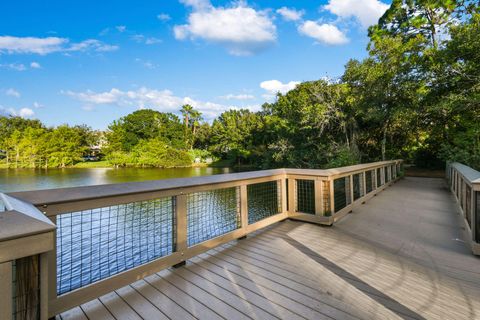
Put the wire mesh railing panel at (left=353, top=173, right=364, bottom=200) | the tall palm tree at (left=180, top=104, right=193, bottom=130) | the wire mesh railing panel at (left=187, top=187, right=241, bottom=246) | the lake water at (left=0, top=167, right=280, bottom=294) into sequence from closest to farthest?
the lake water at (left=0, top=167, right=280, bottom=294) → the wire mesh railing panel at (left=187, top=187, right=241, bottom=246) → the wire mesh railing panel at (left=353, top=173, right=364, bottom=200) → the tall palm tree at (left=180, top=104, right=193, bottom=130)

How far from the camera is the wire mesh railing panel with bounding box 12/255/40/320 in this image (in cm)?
92

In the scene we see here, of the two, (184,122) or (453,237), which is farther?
(184,122)

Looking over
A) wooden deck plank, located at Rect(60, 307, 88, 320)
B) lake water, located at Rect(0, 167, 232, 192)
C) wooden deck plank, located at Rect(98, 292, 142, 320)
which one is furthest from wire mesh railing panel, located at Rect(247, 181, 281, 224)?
lake water, located at Rect(0, 167, 232, 192)

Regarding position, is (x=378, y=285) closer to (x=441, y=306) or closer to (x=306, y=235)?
(x=441, y=306)

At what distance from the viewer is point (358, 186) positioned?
17.7 ft

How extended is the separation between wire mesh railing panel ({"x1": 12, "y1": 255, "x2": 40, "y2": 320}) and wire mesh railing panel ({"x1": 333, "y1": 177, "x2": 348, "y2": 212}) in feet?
12.7

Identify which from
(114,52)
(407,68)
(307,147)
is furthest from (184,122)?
(407,68)

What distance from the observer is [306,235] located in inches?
129

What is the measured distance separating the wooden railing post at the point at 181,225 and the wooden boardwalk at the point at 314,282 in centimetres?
18

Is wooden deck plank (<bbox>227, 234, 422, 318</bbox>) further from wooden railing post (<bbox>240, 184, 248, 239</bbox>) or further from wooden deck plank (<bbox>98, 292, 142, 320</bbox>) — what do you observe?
wooden deck plank (<bbox>98, 292, 142, 320</bbox>)

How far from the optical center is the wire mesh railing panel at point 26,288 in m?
0.92

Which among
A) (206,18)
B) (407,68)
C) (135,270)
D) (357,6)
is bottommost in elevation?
(135,270)

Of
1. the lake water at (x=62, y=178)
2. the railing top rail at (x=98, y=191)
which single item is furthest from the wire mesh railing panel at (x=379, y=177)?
the lake water at (x=62, y=178)

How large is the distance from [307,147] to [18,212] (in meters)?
15.2
